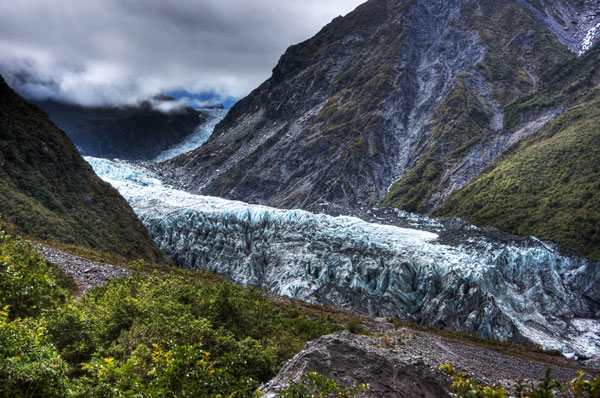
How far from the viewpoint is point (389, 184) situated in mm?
84188

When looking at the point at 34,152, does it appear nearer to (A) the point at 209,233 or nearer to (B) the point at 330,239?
(A) the point at 209,233

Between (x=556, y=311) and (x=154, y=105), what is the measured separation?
7353 inches

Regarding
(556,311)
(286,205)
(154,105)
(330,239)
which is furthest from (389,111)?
(154,105)

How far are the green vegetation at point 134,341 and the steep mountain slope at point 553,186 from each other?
137ft

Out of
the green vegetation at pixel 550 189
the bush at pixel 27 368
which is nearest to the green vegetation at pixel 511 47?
the green vegetation at pixel 550 189

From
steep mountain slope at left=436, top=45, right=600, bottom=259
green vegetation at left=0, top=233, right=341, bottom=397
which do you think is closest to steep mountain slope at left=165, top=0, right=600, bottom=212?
steep mountain slope at left=436, top=45, right=600, bottom=259

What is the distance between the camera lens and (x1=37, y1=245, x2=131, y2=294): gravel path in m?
17.1

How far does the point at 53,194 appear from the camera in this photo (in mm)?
32000

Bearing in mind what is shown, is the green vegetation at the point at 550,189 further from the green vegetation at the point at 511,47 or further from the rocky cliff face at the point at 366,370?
the rocky cliff face at the point at 366,370

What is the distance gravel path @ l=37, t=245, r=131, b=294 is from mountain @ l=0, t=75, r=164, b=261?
6688 millimetres

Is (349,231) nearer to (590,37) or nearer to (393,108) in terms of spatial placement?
(393,108)

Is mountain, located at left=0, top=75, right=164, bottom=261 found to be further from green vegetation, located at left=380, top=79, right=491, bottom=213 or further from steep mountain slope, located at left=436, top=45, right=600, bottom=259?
green vegetation, located at left=380, top=79, right=491, bottom=213

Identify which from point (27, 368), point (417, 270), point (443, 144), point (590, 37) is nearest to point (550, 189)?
point (417, 270)

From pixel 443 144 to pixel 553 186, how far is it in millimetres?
33889
